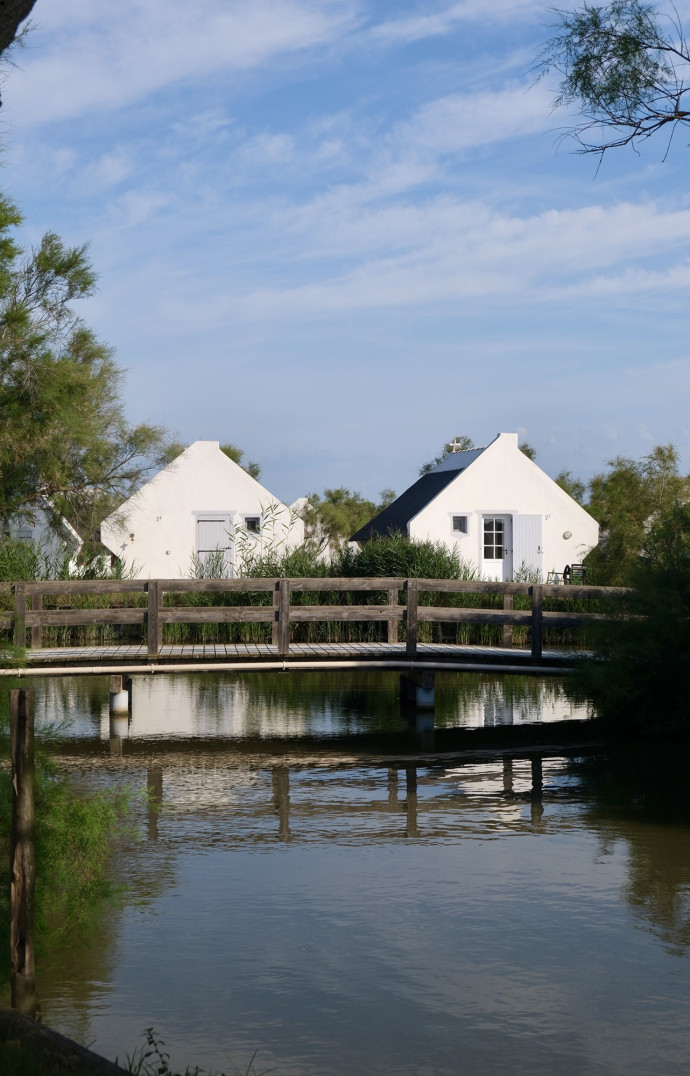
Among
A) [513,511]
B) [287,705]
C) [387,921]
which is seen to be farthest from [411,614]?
[513,511]

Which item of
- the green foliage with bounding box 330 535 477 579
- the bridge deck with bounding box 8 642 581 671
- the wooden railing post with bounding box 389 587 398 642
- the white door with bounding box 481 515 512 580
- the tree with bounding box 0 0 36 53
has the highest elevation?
the tree with bounding box 0 0 36 53

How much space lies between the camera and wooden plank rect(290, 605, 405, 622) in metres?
15.0

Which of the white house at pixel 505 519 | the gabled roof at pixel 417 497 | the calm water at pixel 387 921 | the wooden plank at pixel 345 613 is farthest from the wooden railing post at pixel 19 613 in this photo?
the white house at pixel 505 519

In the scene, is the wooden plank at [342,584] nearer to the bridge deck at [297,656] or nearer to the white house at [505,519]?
the bridge deck at [297,656]

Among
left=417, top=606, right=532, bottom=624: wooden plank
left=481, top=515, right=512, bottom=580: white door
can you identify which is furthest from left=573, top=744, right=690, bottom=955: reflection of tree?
left=481, top=515, right=512, bottom=580: white door

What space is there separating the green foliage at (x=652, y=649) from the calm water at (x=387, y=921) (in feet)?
5.33

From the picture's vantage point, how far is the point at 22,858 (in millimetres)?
5309

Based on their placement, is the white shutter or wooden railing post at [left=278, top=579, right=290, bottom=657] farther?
the white shutter

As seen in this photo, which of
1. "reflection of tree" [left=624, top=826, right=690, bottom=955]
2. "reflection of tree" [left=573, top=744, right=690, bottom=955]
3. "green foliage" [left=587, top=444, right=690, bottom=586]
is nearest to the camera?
"reflection of tree" [left=624, top=826, right=690, bottom=955]

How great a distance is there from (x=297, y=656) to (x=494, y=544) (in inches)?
591

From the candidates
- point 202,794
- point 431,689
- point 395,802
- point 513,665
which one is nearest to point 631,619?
point 513,665

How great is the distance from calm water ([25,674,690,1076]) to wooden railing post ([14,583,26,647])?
2279 millimetres

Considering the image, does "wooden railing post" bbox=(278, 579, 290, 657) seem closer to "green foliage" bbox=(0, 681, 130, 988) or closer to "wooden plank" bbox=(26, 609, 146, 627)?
"wooden plank" bbox=(26, 609, 146, 627)

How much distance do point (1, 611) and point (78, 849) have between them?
8258mm
